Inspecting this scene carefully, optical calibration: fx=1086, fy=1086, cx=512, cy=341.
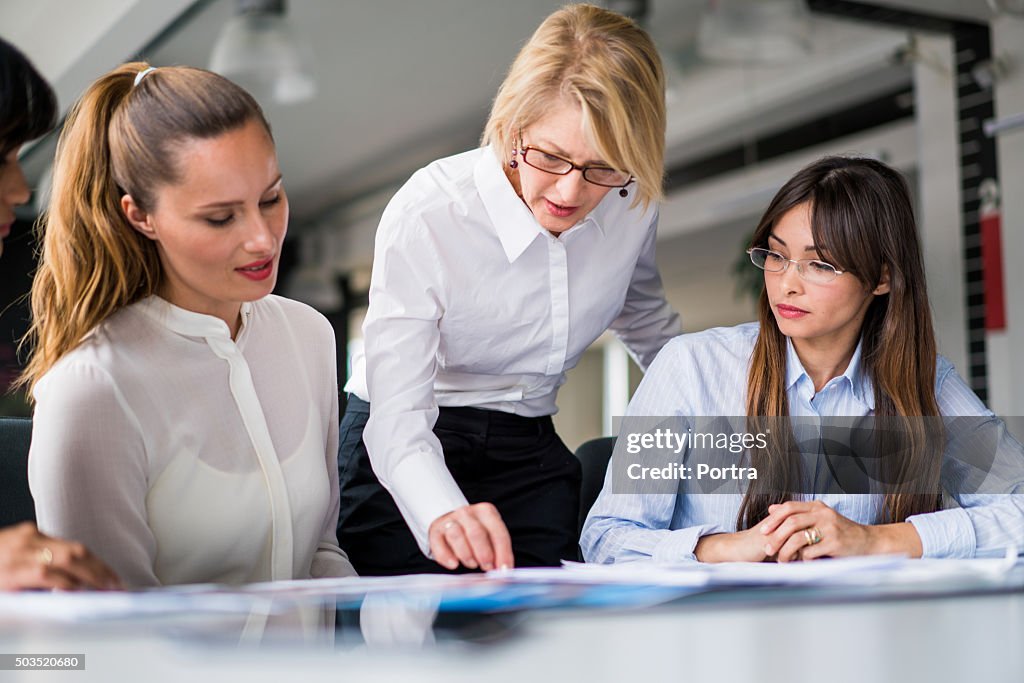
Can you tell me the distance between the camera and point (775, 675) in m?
0.67

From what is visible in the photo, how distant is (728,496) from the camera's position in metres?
1.61

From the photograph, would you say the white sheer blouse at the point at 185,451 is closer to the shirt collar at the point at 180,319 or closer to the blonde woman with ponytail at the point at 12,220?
the shirt collar at the point at 180,319

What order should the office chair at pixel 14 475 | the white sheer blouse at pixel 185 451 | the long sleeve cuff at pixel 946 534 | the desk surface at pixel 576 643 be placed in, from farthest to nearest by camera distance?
the office chair at pixel 14 475, the long sleeve cuff at pixel 946 534, the white sheer blouse at pixel 185 451, the desk surface at pixel 576 643

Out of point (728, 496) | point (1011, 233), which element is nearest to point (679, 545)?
point (728, 496)

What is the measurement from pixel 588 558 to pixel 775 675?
0.86 meters

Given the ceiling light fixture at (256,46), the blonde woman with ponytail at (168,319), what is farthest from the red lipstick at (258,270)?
the ceiling light fixture at (256,46)

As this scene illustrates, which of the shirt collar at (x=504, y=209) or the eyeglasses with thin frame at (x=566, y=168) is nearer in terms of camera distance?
the eyeglasses with thin frame at (x=566, y=168)

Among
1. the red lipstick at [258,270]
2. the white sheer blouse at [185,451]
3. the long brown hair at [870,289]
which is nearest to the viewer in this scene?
the white sheer blouse at [185,451]

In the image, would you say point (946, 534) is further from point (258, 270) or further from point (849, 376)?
point (258, 270)

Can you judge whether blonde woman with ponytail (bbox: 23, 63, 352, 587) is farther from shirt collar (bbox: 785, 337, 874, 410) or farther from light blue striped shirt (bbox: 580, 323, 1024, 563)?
shirt collar (bbox: 785, 337, 874, 410)

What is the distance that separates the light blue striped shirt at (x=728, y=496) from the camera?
55.5 inches

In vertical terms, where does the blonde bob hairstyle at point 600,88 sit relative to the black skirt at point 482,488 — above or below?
above

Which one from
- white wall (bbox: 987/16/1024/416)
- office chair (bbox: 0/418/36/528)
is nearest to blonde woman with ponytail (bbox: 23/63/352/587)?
office chair (bbox: 0/418/36/528)

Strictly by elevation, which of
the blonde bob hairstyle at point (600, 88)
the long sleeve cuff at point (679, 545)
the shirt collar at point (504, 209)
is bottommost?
the long sleeve cuff at point (679, 545)
